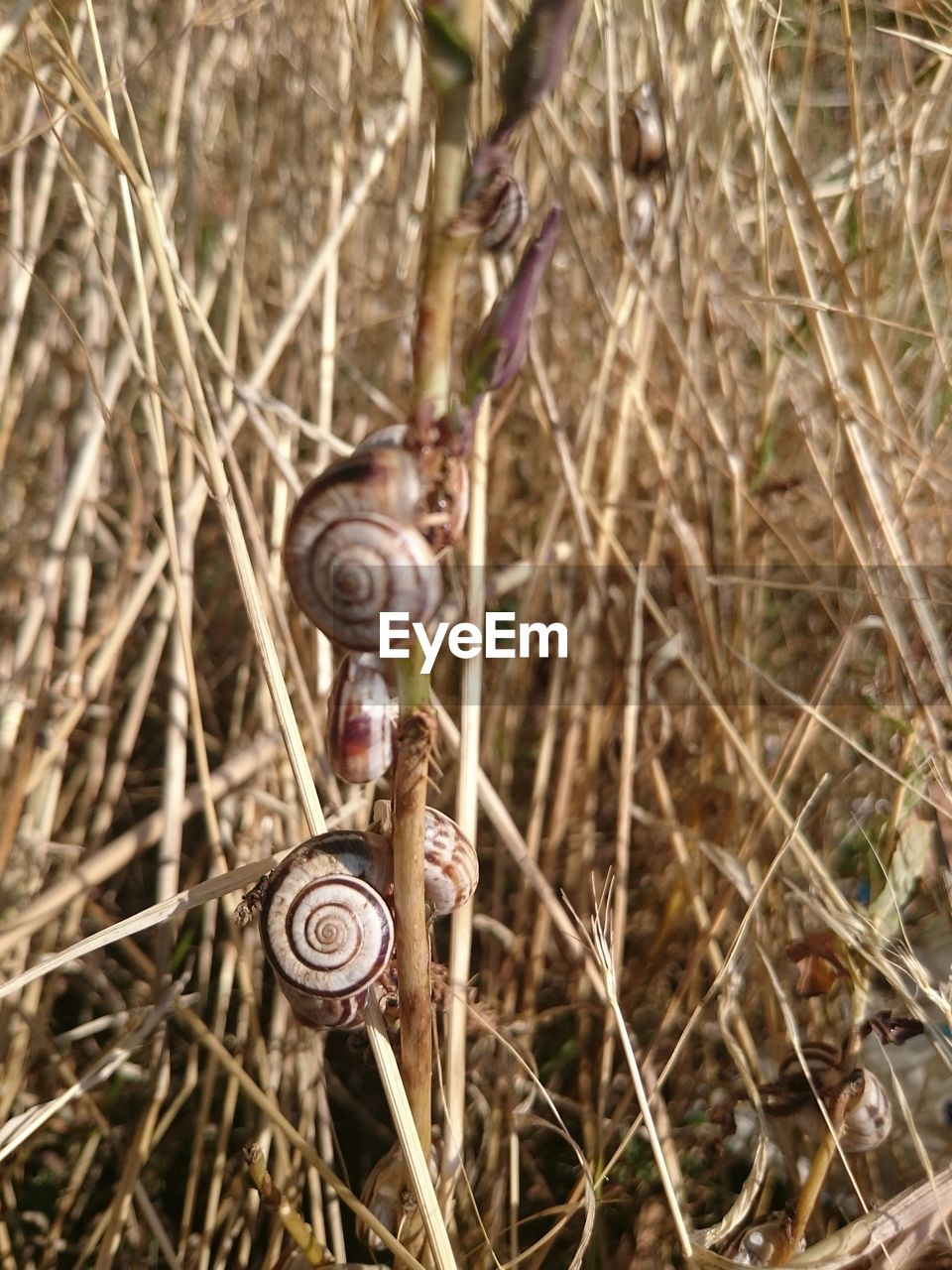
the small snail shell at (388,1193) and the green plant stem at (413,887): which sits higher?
the green plant stem at (413,887)

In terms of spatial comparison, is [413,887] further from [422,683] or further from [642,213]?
[642,213]

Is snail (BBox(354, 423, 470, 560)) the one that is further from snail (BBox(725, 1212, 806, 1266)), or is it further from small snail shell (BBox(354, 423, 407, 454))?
snail (BBox(725, 1212, 806, 1266))

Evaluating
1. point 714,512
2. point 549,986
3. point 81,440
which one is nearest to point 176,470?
point 81,440

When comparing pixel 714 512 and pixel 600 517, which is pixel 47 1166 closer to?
pixel 600 517

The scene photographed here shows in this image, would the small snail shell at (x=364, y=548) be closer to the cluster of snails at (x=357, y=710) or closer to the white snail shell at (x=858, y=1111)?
the cluster of snails at (x=357, y=710)

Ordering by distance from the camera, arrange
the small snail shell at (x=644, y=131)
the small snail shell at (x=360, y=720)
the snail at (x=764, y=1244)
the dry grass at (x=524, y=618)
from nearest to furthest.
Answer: the small snail shell at (x=360, y=720) → the snail at (x=764, y=1244) → the dry grass at (x=524, y=618) → the small snail shell at (x=644, y=131)

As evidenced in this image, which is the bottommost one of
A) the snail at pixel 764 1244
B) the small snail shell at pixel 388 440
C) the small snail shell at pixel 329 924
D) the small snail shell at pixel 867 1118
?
the snail at pixel 764 1244

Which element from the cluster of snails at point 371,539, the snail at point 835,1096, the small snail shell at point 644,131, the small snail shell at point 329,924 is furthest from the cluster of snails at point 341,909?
the small snail shell at point 644,131

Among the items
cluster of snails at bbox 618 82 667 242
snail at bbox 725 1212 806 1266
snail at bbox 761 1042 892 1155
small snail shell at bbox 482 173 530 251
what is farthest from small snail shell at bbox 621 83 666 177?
snail at bbox 725 1212 806 1266
